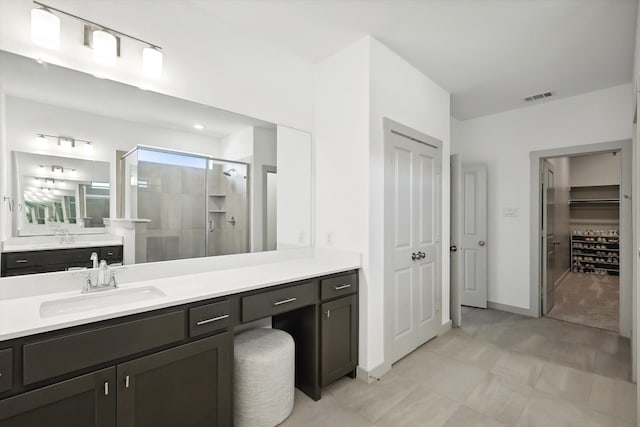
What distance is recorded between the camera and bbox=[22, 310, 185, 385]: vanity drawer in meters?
1.10

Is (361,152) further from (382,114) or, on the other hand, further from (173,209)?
(173,209)

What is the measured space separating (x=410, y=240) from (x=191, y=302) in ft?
6.40

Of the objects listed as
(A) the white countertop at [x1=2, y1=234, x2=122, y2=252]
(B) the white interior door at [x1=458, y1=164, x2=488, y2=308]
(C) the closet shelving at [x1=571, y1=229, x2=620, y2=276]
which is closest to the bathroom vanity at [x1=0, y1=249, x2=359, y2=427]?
(A) the white countertop at [x1=2, y1=234, x2=122, y2=252]

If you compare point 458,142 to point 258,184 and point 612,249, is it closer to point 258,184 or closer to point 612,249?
point 258,184

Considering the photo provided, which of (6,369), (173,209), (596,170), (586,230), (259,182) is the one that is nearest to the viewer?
(6,369)

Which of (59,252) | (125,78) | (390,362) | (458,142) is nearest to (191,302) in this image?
(59,252)

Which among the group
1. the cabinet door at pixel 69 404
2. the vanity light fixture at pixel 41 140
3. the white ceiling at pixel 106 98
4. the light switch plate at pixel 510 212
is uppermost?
the white ceiling at pixel 106 98

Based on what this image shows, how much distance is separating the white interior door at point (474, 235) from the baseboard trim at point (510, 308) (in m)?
0.11

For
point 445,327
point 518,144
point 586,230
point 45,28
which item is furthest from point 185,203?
point 586,230

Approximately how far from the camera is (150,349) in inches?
53.0

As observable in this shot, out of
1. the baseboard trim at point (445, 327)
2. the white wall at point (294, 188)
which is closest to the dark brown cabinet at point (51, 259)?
the white wall at point (294, 188)

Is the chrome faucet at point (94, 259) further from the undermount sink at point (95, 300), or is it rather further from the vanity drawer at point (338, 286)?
the vanity drawer at point (338, 286)

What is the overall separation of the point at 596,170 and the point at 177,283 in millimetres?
8275

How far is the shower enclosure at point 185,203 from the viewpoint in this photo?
188 centimetres
